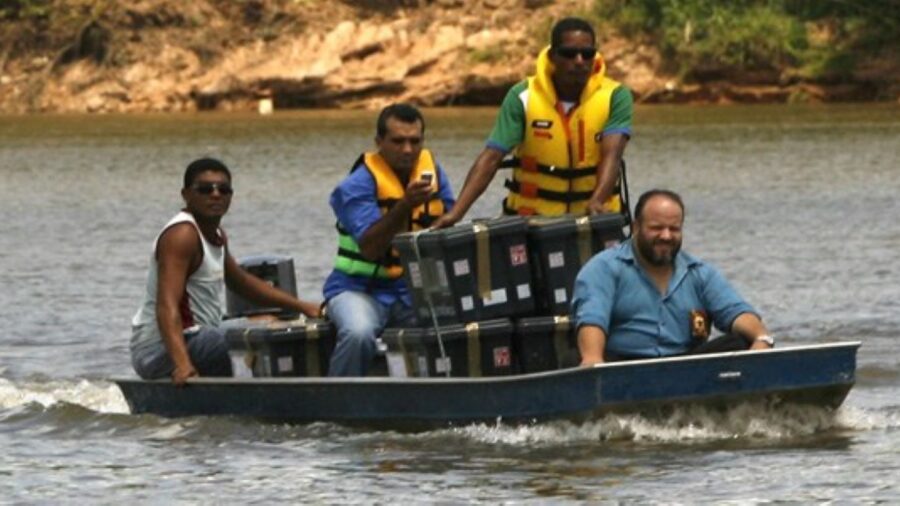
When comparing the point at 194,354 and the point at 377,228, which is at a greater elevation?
the point at 377,228

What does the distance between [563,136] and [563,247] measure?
852 millimetres

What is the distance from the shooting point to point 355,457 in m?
→ 12.6

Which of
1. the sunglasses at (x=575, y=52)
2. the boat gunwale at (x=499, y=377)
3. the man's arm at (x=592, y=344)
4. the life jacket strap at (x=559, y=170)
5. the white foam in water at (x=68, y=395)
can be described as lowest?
the white foam in water at (x=68, y=395)

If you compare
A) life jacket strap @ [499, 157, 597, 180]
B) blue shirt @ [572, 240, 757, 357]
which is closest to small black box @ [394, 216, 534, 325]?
blue shirt @ [572, 240, 757, 357]

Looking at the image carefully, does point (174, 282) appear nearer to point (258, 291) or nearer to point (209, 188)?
point (209, 188)

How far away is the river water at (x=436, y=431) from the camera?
38.8 feet

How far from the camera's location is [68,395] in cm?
1522

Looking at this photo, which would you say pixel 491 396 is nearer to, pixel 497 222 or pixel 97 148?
pixel 497 222

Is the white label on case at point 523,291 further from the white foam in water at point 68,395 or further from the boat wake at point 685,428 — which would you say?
the white foam in water at point 68,395

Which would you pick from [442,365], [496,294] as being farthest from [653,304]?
[442,365]

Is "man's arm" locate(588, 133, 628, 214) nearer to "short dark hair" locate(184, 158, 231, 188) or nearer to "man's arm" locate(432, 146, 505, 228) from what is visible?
"man's arm" locate(432, 146, 505, 228)

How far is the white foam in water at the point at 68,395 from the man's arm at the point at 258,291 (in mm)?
996

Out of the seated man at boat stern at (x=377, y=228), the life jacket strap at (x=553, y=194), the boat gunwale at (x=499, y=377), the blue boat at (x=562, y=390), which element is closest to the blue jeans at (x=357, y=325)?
the seated man at boat stern at (x=377, y=228)

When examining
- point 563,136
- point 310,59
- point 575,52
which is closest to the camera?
point 575,52
